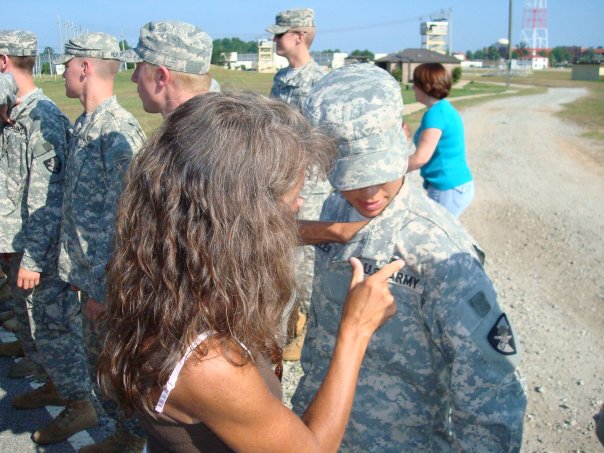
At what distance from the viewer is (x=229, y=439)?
132 centimetres

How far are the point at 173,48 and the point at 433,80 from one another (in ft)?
9.50

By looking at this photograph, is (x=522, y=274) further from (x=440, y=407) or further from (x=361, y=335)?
(x=361, y=335)

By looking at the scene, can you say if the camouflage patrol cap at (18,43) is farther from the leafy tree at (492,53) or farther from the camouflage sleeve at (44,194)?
the leafy tree at (492,53)

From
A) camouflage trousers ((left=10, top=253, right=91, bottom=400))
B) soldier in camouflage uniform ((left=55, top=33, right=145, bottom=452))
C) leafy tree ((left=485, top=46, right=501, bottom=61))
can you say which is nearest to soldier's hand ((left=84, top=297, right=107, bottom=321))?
soldier in camouflage uniform ((left=55, top=33, right=145, bottom=452))

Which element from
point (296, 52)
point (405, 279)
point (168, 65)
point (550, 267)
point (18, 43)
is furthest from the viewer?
Result: point (550, 267)

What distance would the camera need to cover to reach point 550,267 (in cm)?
614

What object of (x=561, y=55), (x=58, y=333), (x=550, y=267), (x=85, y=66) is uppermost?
(x=561, y=55)

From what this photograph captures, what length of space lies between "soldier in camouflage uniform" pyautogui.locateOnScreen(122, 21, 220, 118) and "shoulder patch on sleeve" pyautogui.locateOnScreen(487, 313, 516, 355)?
167cm

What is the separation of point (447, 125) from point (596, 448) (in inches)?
104

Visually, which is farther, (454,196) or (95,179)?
(454,196)

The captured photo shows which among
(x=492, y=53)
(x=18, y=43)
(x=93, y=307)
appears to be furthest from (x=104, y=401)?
(x=492, y=53)

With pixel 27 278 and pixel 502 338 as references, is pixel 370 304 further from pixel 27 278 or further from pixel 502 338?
pixel 27 278

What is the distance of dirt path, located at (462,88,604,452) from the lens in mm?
3689

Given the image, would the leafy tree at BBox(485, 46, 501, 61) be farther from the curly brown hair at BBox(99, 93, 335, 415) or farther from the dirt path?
the curly brown hair at BBox(99, 93, 335, 415)
